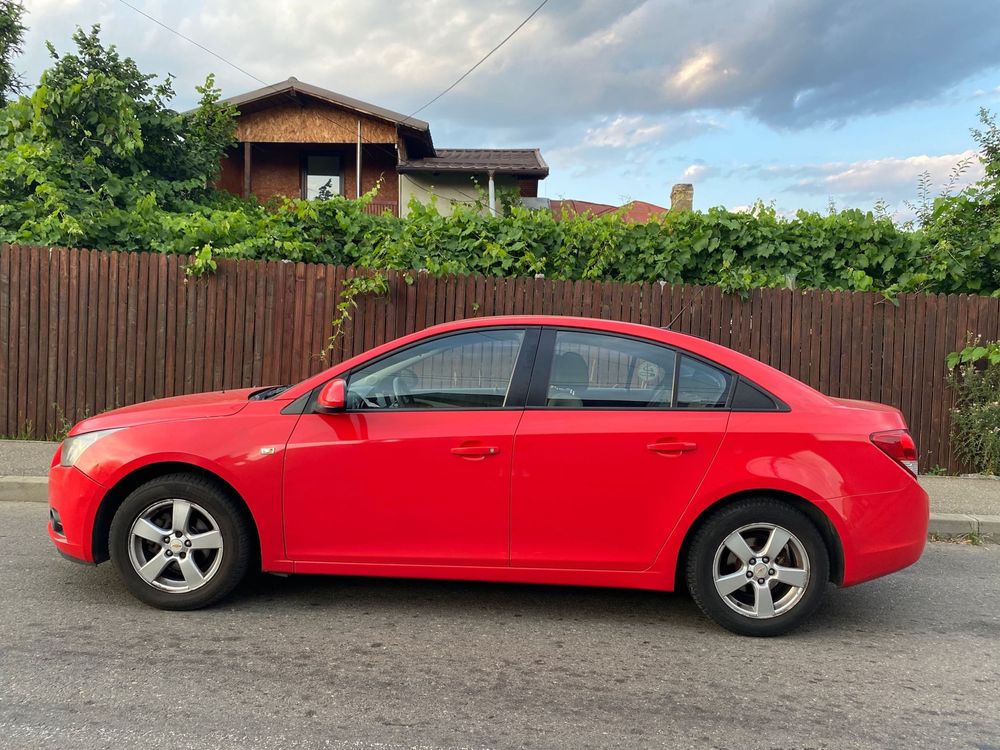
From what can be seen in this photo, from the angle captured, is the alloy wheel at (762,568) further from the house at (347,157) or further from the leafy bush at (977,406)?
the house at (347,157)

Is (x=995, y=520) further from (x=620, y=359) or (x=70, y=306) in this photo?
(x=70, y=306)

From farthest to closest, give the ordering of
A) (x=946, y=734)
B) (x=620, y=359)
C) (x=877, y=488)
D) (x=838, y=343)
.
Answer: (x=838, y=343), (x=620, y=359), (x=877, y=488), (x=946, y=734)

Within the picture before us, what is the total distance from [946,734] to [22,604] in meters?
4.39

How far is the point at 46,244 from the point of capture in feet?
28.8

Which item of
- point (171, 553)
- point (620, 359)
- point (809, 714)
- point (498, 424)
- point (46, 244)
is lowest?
point (809, 714)

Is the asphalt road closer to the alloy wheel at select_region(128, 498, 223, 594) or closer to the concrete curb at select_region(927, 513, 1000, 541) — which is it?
the alloy wheel at select_region(128, 498, 223, 594)

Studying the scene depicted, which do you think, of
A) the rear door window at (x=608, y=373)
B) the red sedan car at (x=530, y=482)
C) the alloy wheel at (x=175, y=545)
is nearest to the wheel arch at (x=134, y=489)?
the red sedan car at (x=530, y=482)

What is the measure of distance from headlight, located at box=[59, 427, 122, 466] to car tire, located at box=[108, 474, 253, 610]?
1.18ft

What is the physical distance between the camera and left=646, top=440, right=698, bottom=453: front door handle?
154 inches

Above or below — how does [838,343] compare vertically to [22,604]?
above

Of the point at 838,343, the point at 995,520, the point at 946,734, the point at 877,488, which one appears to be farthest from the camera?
the point at 838,343

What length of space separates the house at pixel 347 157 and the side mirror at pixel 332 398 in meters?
14.2

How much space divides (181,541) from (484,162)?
53.4 ft

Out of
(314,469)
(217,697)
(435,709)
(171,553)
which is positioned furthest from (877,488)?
(171,553)
